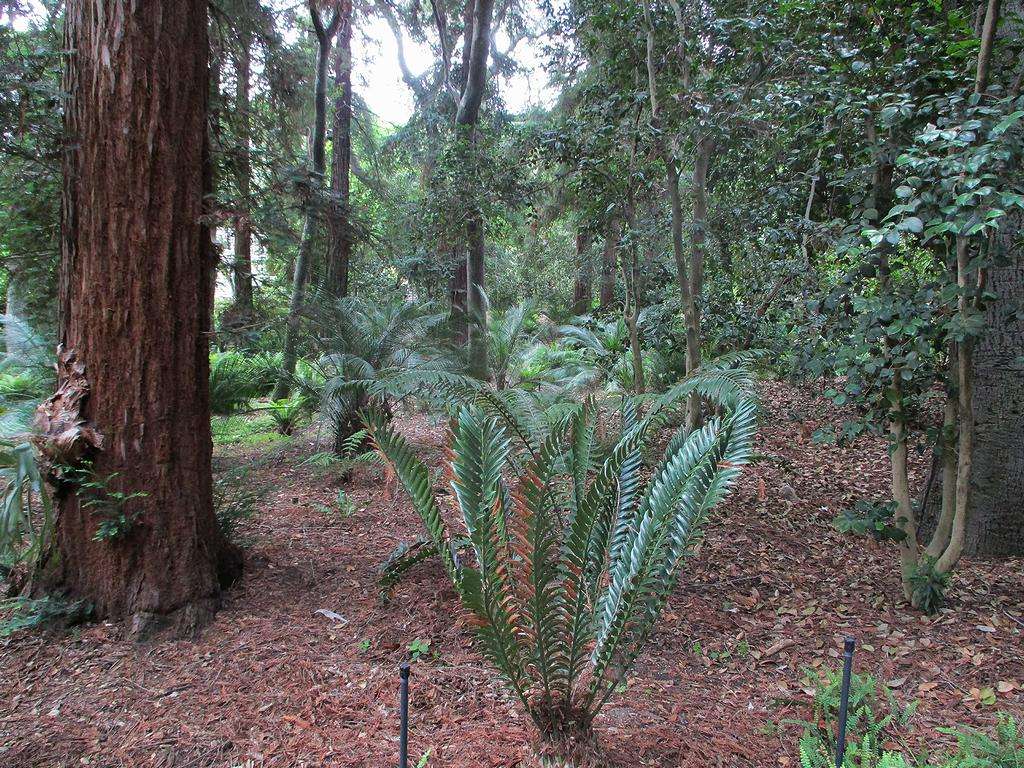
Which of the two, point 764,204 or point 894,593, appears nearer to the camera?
point 894,593

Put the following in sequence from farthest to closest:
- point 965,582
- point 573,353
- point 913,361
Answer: point 573,353, point 965,582, point 913,361

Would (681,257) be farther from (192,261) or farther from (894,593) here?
(192,261)

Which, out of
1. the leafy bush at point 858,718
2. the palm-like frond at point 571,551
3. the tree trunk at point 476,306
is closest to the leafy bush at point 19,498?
the palm-like frond at point 571,551

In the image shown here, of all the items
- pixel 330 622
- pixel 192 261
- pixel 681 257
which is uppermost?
pixel 681 257

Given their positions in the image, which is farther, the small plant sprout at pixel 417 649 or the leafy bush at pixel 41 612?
the small plant sprout at pixel 417 649

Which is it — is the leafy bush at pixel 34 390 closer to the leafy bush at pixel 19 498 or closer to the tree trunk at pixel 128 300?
the tree trunk at pixel 128 300

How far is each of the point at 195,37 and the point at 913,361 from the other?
12.6 ft

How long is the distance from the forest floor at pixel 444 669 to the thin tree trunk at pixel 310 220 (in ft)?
6.12

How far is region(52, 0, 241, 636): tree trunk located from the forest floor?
281 mm

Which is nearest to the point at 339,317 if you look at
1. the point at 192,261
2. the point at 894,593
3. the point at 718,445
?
the point at 192,261

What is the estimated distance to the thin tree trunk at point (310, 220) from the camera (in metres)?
3.95

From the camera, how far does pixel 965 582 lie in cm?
338

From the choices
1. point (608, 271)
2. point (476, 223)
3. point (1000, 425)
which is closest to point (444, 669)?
point (1000, 425)

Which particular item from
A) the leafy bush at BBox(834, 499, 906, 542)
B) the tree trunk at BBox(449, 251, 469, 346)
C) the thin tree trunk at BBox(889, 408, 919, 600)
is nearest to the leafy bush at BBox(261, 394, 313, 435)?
the tree trunk at BBox(449, 251, 469, 346)
